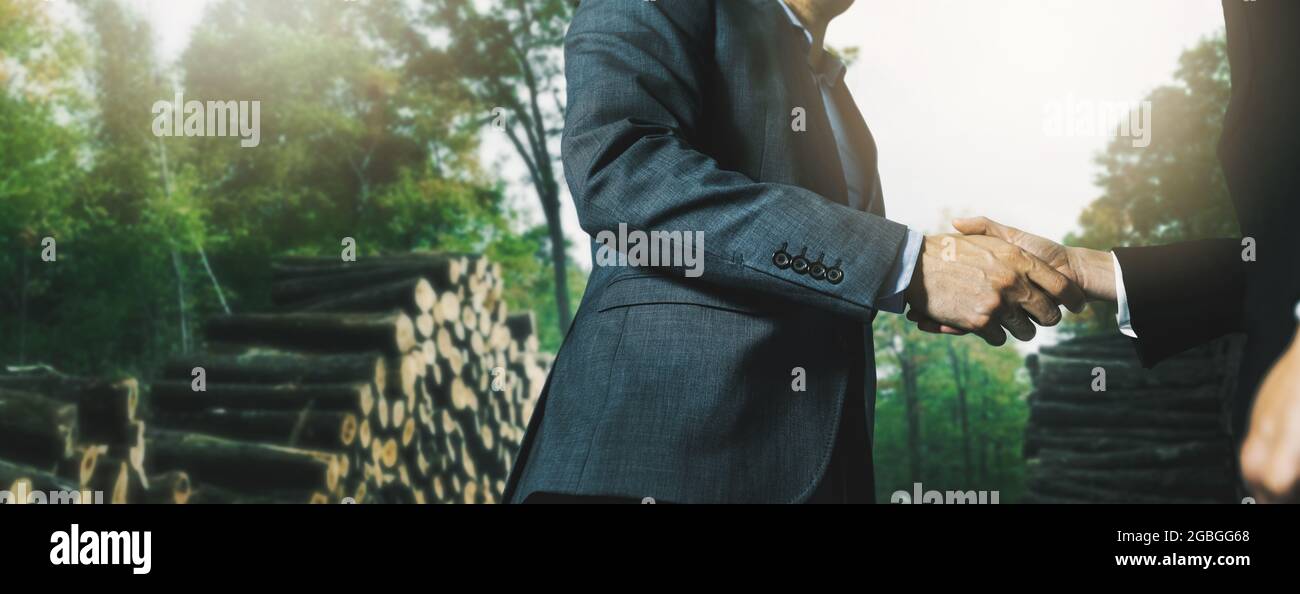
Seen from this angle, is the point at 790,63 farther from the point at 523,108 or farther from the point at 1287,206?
the point at 523,108

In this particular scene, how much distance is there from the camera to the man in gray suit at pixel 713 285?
1.36m

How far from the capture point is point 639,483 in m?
1.34

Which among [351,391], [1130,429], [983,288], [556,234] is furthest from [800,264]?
[556,234]

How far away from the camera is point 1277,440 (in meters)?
0.37

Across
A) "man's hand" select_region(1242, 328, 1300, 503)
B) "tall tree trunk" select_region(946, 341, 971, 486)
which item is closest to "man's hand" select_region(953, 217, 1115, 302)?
"man's hand" select_region(1242, 328, 1300, 503)

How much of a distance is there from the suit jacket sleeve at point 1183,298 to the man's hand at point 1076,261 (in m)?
0.05

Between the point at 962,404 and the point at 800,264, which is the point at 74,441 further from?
the point at 962,404

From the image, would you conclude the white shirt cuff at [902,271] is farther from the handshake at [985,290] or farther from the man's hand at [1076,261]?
the man's hand at [1076,261]

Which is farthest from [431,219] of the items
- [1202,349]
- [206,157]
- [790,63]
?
[790,63]

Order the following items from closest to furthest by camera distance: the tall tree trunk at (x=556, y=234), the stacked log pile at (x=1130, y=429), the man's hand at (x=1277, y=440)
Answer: the man's hand at (x=1277, y=440) → the stacked log pile at (x=1130, y=429) → the tall tree trunk at (x=556, y=234)

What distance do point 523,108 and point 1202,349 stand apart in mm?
8576

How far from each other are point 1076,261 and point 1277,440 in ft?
4.60

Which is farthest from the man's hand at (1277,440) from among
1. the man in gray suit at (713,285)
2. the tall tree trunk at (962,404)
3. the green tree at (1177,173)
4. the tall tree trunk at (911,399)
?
the tall tree trunk at (962,404)

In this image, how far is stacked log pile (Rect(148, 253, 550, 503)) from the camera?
6062 mm
